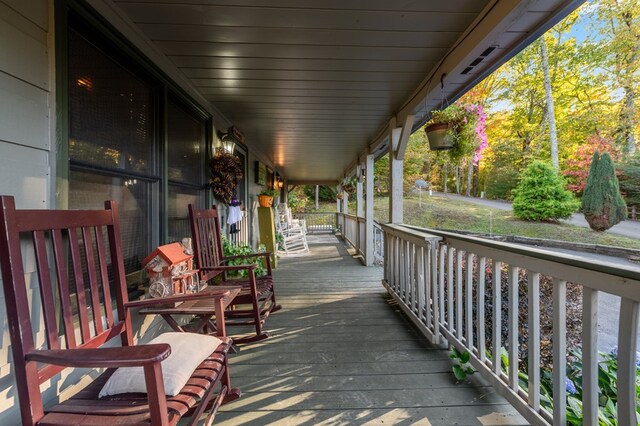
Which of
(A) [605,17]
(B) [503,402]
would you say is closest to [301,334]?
(B) [503,402]

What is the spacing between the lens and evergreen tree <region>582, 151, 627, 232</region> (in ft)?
16.5

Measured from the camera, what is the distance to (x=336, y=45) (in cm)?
201

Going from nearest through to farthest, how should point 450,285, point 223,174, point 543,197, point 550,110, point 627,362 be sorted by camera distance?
point 627,362 → point 450,285 → point 223,174 → point 543,197 → point 550,110

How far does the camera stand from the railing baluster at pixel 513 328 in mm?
1408

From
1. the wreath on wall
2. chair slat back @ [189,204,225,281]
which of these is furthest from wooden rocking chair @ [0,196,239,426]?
the wreath on wall

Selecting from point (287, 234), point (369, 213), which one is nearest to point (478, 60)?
point (369, 213)

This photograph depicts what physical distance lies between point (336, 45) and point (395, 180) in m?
1.92

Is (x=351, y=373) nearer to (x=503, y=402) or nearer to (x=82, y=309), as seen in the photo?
(x=503, y=402)

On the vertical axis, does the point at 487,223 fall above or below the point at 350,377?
below

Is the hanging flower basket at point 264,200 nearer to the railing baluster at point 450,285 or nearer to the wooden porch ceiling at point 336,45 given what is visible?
the wooden porch ceiling at point 336,45

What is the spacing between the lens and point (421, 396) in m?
1.57

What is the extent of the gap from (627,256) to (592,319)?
4364mm

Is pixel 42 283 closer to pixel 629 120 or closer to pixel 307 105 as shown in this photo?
pixel 307 105

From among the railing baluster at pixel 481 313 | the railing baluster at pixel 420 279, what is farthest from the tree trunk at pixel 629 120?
the railing baluster at pixel 481 313
